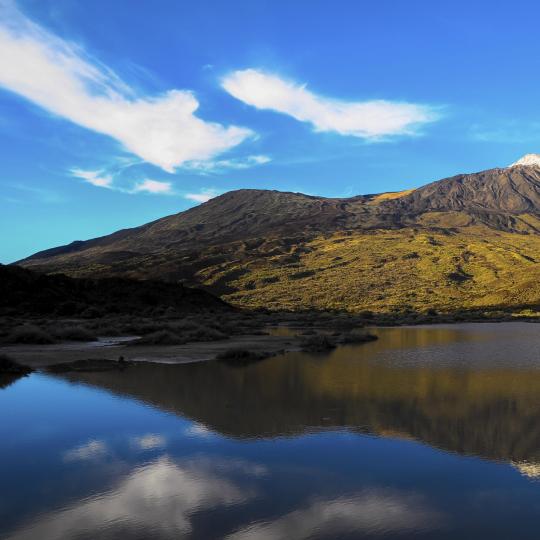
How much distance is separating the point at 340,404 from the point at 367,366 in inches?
308

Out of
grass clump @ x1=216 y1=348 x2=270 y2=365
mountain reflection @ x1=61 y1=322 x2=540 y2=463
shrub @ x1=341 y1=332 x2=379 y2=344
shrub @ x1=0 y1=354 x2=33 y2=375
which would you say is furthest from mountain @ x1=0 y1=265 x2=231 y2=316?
mountain reflection @ x1=61 y1=322 x2=540 y2=463

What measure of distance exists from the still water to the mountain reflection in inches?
2.7

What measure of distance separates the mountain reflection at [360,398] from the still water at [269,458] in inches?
2.7

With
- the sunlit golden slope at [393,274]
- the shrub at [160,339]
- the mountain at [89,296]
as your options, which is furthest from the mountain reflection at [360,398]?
the sunlit golden slope at [393,274]

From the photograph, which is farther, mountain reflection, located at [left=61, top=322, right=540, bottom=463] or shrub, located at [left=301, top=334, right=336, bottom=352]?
shrub, located at [left=301, top=334, right=336, bottom=352]

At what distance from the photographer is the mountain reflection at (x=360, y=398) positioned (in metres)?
10.4

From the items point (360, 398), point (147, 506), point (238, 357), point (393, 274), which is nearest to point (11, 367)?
point (238, 357)

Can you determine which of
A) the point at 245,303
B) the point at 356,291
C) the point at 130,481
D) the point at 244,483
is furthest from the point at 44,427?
the point at 356,291

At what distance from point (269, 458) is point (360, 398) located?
5.40 m

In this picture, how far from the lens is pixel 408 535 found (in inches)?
233

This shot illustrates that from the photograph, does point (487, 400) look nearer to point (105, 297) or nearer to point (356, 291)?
point (105, 297)

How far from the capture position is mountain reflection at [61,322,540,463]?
10352mm

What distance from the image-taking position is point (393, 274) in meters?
129

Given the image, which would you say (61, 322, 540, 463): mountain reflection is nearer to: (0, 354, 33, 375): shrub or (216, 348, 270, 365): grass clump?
(216, 348, 270, 365): grass clump
